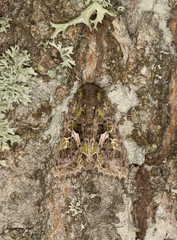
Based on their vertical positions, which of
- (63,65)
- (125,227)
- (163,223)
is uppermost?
(63,65)

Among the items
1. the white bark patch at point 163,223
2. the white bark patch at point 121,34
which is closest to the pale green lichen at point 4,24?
the white bark patch at point 121,34

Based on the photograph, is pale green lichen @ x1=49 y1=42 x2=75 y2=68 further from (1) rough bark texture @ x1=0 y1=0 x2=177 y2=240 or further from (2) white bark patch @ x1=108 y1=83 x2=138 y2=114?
(2) white bark patch @ x1=108 y1=83 x2=138 y2=114

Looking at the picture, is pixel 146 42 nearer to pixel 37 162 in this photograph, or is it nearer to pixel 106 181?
pixel 106 181

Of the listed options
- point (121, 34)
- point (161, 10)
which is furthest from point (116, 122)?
point (161, 10)

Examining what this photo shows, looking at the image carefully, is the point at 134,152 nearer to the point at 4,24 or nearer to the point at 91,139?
the point at 91,139

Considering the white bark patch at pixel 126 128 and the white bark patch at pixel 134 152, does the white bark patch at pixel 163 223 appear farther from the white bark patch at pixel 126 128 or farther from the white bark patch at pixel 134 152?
the white bark patch at pixel 126 128

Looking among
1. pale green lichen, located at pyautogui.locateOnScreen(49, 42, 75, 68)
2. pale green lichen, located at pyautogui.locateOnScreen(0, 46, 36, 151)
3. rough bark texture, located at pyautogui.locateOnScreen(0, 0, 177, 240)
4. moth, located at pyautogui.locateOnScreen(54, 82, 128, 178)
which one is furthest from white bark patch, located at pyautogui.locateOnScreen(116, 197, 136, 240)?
pale green lichen, located at pyautogui.locateOnScreen(49, 42, 75, 68)

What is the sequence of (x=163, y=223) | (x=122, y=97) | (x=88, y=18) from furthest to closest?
(x=122, y=97) → (x=163, y=223) → (x=88, y=18)
